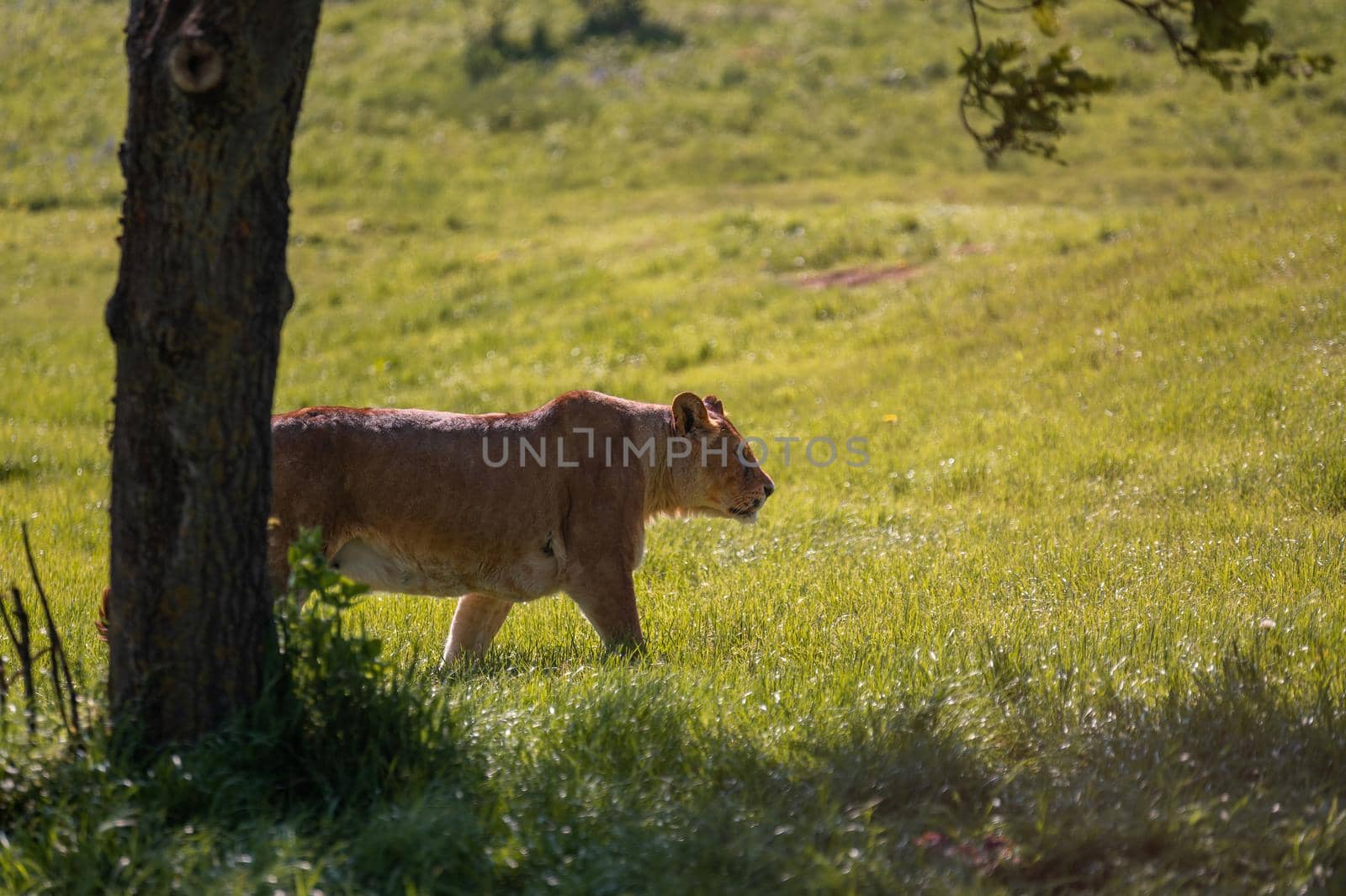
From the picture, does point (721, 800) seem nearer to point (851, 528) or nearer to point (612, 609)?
point (612, 609)

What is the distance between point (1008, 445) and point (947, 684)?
629cm

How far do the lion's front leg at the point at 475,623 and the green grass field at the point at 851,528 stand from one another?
182 millimetres

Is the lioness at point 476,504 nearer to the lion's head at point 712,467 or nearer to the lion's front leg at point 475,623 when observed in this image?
the lion's front leg at point 475,623

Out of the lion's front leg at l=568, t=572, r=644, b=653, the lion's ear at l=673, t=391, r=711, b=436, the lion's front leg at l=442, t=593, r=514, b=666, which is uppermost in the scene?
the lion's ear at l=673, t=391, r=711, b=436

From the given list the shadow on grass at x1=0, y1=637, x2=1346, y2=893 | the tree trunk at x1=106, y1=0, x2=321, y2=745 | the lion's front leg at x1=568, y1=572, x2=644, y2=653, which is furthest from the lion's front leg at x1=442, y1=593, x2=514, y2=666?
the tree trunk at x1=106, y1=0, x2=321, y2=745

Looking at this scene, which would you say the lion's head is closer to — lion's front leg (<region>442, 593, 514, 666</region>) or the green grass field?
the green grass field

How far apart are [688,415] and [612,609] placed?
141 centimetres

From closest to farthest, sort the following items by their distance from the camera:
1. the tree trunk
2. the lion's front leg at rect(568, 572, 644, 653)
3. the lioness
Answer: the tree trunk
the lioness
the lion's front leg at rect(568, 572, 644, 653)

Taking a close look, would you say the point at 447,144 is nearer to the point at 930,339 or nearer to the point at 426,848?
the point at 930,339

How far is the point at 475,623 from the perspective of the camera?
7.41 metres

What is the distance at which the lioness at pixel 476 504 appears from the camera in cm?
664

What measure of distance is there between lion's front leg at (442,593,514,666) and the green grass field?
0.60 feet

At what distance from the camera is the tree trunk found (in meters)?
4.87

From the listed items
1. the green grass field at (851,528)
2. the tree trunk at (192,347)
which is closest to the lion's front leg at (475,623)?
the green grass field at (851,528)
